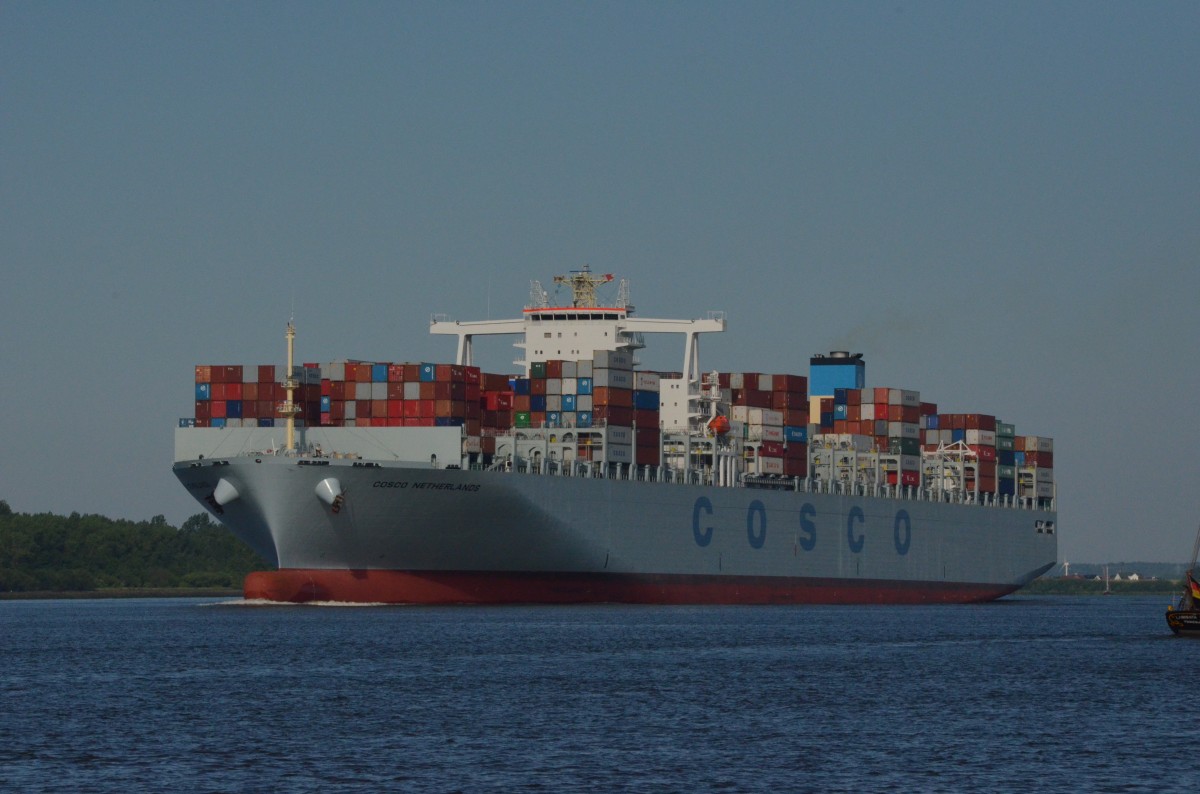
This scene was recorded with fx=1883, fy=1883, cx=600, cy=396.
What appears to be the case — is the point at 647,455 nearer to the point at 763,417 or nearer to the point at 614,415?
the point at 614,415

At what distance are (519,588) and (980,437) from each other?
40.8 metres

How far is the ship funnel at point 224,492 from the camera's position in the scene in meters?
68.6

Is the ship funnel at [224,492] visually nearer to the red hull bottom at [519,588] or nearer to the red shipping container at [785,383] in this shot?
the red hull bottom at [519,588]

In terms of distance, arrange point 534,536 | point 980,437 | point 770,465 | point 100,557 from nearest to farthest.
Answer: point 534,536 < point 770,465 < point 980,437 < point 100,557

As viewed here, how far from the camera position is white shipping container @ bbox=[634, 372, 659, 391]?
7819cm

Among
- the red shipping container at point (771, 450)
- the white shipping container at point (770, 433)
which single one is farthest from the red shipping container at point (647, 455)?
the white shipping container at point (770, 433)

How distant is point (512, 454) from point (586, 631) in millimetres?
13448

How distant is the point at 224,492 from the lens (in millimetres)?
68812

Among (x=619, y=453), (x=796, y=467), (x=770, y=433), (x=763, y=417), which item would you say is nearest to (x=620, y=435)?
(x=619, y=453)

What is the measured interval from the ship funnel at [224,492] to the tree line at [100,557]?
6078 cm

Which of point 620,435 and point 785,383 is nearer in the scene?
point 620,435

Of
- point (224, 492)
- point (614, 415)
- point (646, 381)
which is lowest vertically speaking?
point (224, 492)

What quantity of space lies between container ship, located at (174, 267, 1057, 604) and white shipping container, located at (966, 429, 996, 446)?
3.66 m

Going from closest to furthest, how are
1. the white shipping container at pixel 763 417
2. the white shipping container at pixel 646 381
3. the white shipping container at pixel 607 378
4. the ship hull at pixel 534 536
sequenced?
the ship hull at pixel 534 536 → the white shipping container at pixel 607 378 → the white shipping container at pixel 646 381 → the white shipping container at pixel 763 417
